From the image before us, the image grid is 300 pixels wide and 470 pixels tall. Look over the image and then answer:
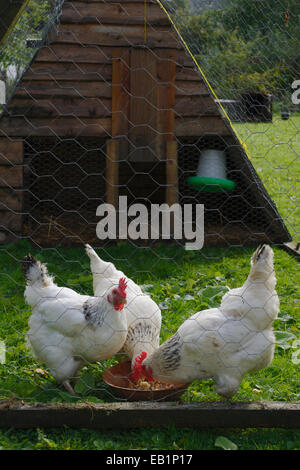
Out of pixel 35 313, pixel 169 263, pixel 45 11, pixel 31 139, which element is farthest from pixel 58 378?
pixel 45 11

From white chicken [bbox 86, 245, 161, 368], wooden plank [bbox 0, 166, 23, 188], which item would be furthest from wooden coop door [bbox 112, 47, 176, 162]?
white chicken [bbox 86, 245, 161, 368]

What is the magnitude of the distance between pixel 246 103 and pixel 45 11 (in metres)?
1.60

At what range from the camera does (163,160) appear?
372 centimetres

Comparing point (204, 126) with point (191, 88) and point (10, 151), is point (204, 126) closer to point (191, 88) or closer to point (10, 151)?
point (191, 88)

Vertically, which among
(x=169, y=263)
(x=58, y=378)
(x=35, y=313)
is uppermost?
(x=35, y=313)

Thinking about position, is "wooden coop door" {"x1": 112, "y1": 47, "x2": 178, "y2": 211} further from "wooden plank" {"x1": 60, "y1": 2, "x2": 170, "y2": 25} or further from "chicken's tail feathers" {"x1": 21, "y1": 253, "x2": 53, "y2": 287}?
"chicken's tail feathers" {"x1": 21, "y1": 253, "x2": 53, "y2": 287}

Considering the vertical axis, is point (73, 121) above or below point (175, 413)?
above

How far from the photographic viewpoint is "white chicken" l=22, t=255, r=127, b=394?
2.07 m

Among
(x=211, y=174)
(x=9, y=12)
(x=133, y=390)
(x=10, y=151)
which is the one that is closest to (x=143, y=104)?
(x=211, y=174)

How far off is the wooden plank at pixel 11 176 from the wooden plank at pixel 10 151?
0.15ft

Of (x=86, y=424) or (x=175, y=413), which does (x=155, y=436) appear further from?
(x=86, y=424)

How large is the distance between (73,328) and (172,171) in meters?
1.89

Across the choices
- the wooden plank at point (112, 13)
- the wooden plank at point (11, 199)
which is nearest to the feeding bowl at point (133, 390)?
the wooden plank at point (11, 199)

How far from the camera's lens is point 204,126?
12.3 feet
